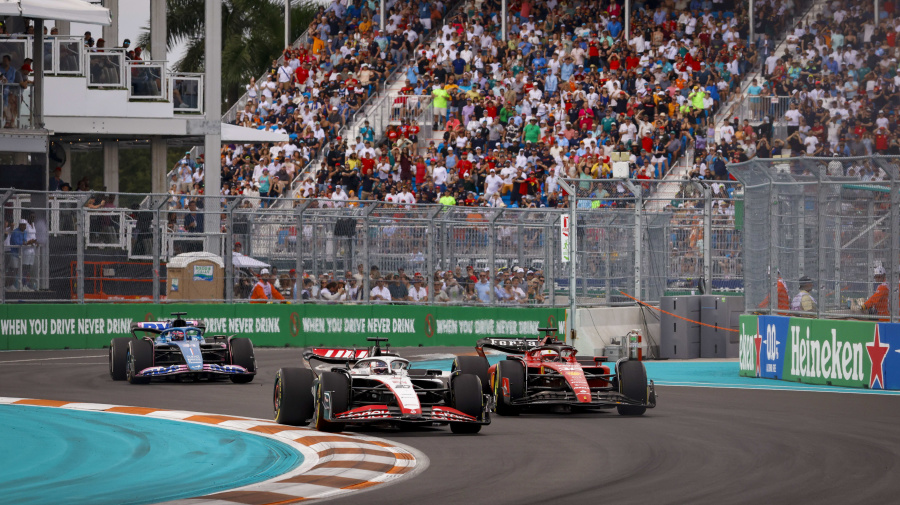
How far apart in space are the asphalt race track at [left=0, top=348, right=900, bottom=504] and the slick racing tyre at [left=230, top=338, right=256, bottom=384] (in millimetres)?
379

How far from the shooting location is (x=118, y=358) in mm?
18719

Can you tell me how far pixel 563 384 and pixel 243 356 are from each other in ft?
18.7

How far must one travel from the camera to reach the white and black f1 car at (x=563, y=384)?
1441 cm

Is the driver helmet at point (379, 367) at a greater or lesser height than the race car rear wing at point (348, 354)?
lesser

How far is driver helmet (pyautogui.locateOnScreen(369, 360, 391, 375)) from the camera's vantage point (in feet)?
42.6

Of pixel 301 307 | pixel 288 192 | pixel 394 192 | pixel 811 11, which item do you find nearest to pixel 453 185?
pixel 394 192

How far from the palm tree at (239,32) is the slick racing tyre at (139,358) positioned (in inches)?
1611

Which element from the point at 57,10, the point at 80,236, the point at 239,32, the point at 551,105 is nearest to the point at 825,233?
the point at 80,236

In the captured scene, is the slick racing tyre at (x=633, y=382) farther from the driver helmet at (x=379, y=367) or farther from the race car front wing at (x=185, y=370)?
the race car front wing at (x=185, y=370)

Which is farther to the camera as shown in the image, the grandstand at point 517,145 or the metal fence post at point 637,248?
the grandstand at point 517,145

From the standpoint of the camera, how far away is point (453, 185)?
33938 mm

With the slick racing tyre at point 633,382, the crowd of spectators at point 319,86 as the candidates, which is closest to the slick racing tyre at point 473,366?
the slick racing tyre at point 633,382

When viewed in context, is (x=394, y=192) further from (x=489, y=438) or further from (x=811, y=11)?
(x=489, y=438)

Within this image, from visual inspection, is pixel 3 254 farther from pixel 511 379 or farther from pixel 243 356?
pixel 511 379
